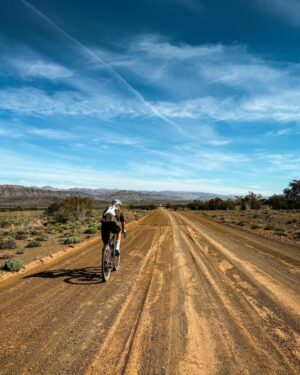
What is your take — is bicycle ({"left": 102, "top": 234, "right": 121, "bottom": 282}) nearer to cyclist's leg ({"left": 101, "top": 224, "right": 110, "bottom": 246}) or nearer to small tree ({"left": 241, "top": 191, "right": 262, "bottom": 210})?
cyclist's leg ({"left": 101, "top": 224, "right": 110, "bottom": 246})

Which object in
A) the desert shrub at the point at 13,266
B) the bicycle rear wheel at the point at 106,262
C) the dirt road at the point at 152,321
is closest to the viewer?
the dirt road at the point at 152,321

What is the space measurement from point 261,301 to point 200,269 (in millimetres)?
3658

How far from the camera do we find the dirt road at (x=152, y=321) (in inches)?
193

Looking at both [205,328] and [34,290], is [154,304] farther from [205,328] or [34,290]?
[34,290]

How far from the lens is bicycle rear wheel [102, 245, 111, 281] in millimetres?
9502

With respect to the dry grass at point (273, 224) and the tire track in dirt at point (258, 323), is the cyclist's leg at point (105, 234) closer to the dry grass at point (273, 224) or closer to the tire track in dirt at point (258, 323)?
the tire track in dirt at point (258, 323)

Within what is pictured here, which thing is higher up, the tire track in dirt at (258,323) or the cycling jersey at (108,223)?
the cycling jersey at (108,223)

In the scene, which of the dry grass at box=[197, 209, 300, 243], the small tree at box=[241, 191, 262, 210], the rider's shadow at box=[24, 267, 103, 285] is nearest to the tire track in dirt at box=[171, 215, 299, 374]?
the rider's shadow at box=[24, 267, 103, 285]

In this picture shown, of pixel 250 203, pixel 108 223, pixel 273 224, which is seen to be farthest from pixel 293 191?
pixel 108 223

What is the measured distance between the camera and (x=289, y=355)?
5.19 meters

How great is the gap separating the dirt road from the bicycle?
0.27 metres

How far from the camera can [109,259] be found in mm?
10039

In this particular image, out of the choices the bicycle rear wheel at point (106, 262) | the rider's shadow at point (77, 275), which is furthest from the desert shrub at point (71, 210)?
the bicycle rear wheel at point (106, 262)

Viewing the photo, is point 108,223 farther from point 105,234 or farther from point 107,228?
point 105,234
